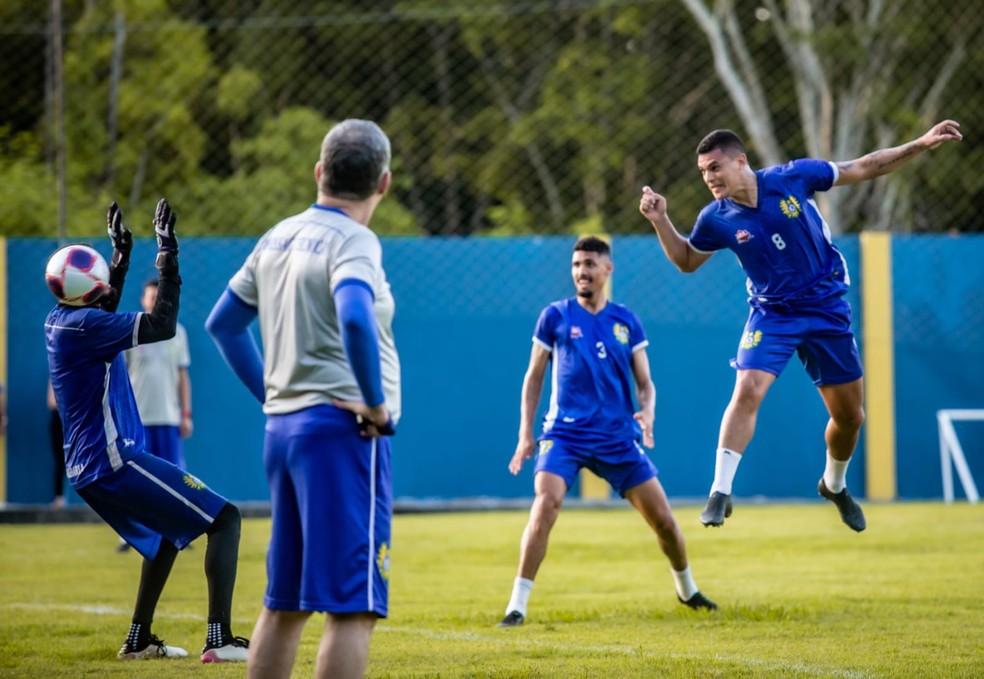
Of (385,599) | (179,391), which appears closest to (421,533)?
(179,391)

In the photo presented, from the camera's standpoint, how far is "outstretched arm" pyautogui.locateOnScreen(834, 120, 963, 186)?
732 cm

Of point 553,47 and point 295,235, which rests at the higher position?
point 553,47

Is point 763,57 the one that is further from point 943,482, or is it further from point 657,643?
point 657,643

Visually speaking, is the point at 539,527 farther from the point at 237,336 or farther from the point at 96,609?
the point at 237,336

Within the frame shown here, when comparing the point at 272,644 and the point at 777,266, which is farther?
the point at 777,266

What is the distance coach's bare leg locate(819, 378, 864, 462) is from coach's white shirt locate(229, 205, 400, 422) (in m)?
3.69

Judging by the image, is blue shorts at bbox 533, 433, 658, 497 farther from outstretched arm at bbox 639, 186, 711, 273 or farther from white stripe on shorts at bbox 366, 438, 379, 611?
white stripe on shorts at bbox 366, 438, 379, 611

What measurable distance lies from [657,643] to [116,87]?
17963 millimetres

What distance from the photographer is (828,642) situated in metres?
7.44

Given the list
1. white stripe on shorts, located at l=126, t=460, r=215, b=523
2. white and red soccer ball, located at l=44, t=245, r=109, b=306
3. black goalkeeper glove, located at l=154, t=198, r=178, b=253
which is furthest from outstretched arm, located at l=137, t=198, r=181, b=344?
white stripe on shorts, located at l=126, t=460, r=215, b=523

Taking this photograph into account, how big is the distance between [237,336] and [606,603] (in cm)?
474

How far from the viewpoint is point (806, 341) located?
775cm

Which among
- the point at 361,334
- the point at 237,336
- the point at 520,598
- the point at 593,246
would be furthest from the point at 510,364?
the point at 361,334

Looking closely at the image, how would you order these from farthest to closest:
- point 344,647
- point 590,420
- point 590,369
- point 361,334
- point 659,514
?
1. point 590,369
2. point 590,420
3. point 659,514
4. point 344,647
5. point 361,334
